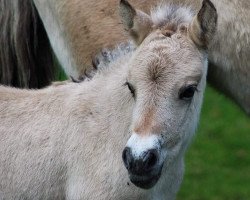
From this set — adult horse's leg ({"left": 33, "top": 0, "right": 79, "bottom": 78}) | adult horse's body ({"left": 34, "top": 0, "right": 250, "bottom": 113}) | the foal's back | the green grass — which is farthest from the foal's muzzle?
the green grass

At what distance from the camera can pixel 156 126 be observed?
6.04 meters

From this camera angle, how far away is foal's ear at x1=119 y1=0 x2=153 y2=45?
251 inches

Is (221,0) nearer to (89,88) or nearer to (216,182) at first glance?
(89,88)

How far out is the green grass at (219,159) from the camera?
10945mm

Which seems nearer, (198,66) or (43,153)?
(198,66)

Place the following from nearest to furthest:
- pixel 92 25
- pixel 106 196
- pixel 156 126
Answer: pixel 156 126, pixel 106 196, pixel 92 25

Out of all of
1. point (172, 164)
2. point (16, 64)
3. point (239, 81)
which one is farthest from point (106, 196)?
point (16, 64)

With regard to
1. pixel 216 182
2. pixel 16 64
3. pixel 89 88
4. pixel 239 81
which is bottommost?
pixel 216 182

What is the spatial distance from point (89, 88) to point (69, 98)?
140 millimetres

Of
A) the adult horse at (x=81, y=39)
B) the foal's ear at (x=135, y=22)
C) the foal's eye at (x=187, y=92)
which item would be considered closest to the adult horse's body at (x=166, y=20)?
the adult horse at (x=81, y=39)

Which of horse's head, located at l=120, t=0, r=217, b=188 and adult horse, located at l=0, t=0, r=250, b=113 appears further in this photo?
adult horse, located at l=0, t=0, r=250, b=113

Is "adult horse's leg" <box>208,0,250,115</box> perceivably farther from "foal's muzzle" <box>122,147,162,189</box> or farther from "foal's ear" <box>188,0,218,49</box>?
"foal's muzzle" <box>122,147,162,189</box>

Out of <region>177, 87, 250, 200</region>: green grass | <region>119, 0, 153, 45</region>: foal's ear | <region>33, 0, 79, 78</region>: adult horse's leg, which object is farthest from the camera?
<region>177, 87, 250, 200</region>: green grass

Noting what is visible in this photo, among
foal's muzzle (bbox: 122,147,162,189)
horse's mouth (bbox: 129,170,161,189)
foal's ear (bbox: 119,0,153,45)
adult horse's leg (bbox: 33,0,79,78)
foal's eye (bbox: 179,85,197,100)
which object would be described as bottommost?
adult horse's leg (bbox: 33,0,79,78)
